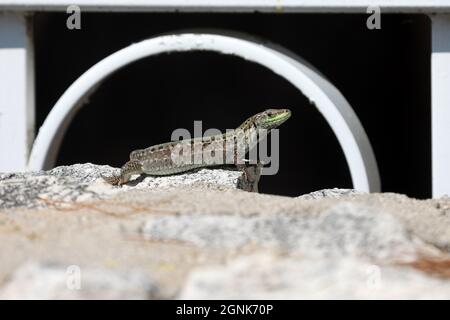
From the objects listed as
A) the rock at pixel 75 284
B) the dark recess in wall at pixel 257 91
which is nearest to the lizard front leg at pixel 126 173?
the dark recess in wall at pixel 257 91

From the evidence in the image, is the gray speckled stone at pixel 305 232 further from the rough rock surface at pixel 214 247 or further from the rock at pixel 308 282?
the rock at pixel 308 282

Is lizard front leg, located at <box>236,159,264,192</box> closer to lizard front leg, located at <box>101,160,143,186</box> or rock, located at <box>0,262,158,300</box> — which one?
lizard front leg, located at <box>101,160,143,186</box>

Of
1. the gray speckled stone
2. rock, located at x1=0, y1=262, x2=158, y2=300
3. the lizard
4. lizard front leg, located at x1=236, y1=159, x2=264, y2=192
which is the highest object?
the lizard

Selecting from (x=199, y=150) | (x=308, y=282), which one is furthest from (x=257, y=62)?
(x=308, y=282)

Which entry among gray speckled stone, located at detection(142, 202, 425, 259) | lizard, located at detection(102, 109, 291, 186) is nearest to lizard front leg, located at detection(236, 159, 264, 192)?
lizard, located at detection(102, 109, 291, 186)

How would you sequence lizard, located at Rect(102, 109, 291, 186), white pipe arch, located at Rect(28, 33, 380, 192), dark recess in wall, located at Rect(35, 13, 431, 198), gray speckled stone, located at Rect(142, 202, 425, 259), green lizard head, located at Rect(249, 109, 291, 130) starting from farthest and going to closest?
dark recess in wall, located at Rect(35, 13, 431, 198), green lizard head, located at Rect(249, 109, 291, 130), white pipe arch, located at Rect(28, 33, 380, 192), lizard, located at Rect(102, 109, 291, 186), gray speckled stone, located at Rect(142, 202, 425, 259)

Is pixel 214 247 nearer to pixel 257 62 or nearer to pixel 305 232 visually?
pixel 305 232

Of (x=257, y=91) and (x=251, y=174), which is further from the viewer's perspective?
(x=257, y=91)
